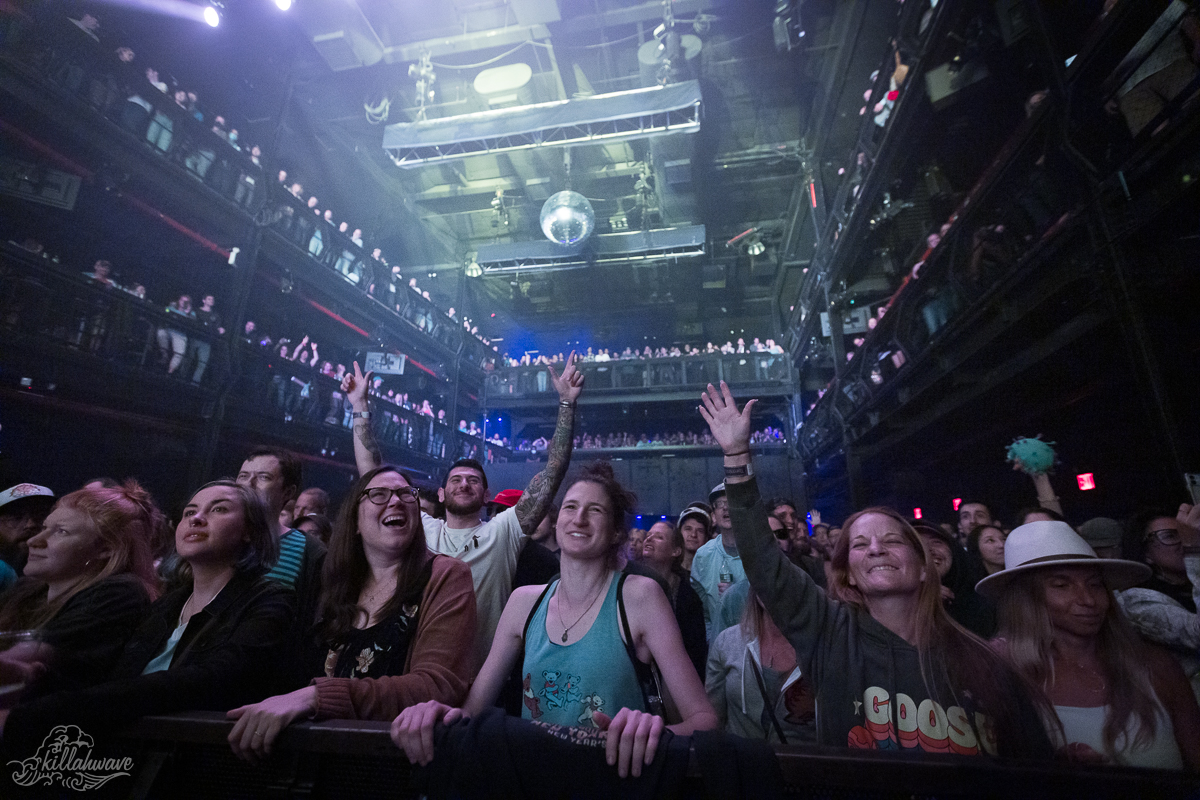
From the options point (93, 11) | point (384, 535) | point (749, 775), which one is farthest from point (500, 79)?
point (749, 775)

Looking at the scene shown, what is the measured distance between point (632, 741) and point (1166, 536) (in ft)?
11.4

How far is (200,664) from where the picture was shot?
4.73 ft

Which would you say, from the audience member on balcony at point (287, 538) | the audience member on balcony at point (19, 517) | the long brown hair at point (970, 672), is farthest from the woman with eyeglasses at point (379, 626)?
the audience member on balcony at point (19, 517)

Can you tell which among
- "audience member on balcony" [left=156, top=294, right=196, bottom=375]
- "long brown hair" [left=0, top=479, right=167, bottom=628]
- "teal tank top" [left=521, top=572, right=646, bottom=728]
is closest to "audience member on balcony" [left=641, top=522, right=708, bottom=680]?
"teal tank top" [left=521, top=572, right=646, bottom=728]

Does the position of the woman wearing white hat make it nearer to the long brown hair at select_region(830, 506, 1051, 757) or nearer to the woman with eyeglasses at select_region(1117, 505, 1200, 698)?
the long brown hair at select_region(830, 506, 1051, 757)

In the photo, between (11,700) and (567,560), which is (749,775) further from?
(11,700)

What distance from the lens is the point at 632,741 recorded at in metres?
1.05

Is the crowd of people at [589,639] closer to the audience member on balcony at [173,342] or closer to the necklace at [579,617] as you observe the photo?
the necklace at [579,617]

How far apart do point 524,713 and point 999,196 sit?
246 inches

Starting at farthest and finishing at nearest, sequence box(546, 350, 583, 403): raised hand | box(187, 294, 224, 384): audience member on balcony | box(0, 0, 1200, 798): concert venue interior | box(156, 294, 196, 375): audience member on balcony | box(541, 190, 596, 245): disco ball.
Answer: box(541, 190, 596, 245): disco ball < box(187, 294, 224, 384): audience member on balcony < box(156, 294, 196, 375): audience member on balcony < box(546, 350, 583, 403): raised hand < box(0, 0, 1200, 798): concert venue interior

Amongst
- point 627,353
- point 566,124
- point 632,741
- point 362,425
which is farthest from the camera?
point 627,353

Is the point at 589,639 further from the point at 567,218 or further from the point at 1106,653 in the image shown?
the point at 567,218

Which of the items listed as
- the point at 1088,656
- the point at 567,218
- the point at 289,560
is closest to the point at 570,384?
the point at 289,560

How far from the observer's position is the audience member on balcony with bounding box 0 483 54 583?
3.50m
